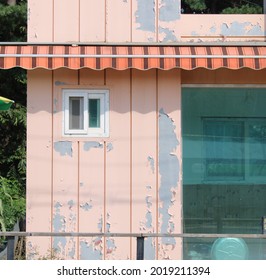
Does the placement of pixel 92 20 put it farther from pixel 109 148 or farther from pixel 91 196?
pixel 91 196

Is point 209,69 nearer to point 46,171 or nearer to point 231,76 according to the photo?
point 231,76

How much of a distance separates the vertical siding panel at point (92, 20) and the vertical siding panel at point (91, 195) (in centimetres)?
44

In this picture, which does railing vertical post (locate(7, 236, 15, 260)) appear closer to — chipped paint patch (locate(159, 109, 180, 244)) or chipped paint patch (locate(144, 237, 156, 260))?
chipped paint patch (locate(144, 237, 156, 260))

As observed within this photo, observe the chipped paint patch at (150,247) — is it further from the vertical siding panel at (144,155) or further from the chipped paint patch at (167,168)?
the chipped paint patch at (167,168)

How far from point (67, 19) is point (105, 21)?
46 cm

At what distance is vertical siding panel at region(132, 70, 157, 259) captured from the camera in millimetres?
7832

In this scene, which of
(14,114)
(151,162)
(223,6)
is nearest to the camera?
(151,162)

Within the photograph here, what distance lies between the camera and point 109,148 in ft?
25.8

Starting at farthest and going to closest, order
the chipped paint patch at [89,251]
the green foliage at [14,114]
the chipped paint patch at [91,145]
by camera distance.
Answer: the green foliage at [14,114], the chipped paint patch at [91,145], the chipped paint patch at [89,251]

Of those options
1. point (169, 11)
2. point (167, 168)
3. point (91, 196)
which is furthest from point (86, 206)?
point (169, 11)

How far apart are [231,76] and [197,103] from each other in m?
0.53

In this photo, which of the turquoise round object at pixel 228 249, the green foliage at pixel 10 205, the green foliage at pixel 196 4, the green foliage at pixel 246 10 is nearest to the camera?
the turquoise round object at pixel 228 249

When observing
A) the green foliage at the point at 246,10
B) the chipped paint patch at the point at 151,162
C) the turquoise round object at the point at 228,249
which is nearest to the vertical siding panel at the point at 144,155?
the chipped paint patch at the point at 151,162

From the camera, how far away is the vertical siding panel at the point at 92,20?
7.99 meters
